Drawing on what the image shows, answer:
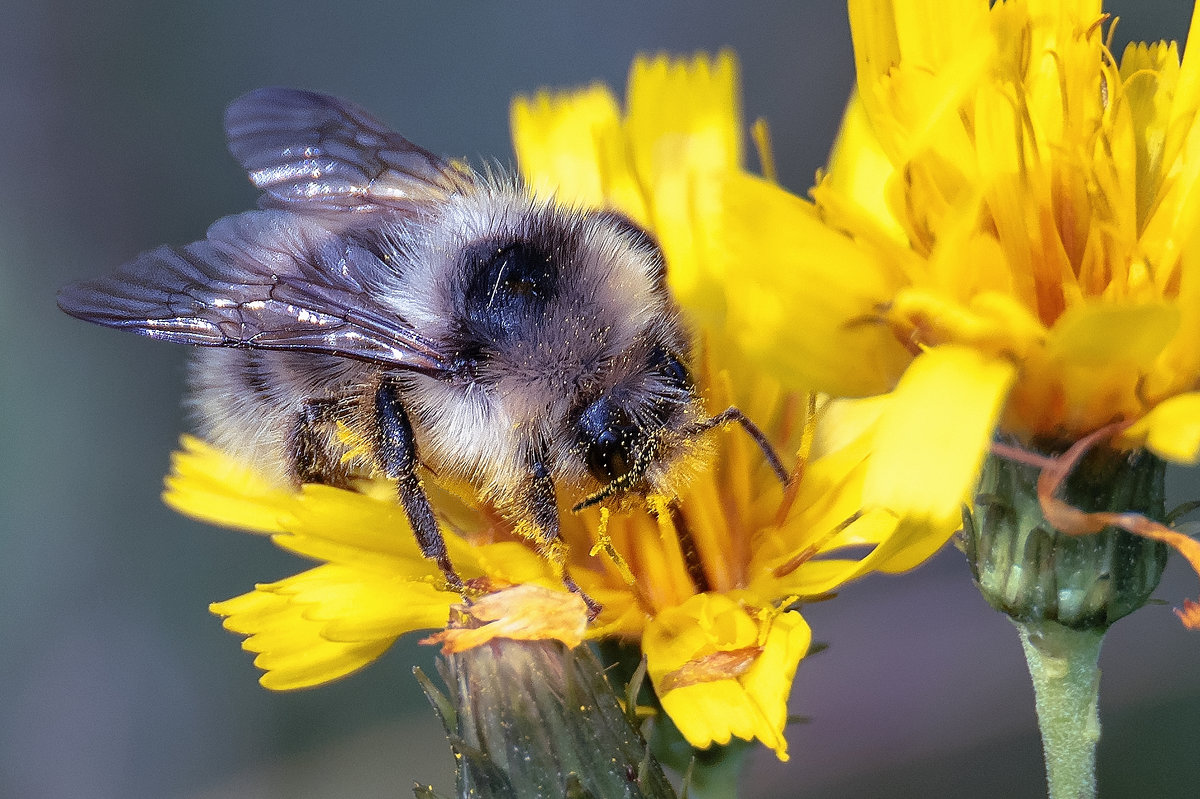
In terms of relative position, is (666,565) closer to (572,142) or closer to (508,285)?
(508,285)

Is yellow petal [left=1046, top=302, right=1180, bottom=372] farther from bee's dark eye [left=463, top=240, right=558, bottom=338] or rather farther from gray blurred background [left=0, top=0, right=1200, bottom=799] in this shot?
gray blurred background [left=0, top=0, right=1200, bottom=799]

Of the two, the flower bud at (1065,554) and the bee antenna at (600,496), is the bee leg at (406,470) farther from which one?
the flower bud at (1065,554)

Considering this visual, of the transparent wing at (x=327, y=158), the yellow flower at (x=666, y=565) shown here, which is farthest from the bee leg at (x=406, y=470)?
the transparent wing at (x=327, y=158)

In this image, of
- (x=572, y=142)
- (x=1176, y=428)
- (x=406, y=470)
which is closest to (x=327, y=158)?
(x=572, y=142)

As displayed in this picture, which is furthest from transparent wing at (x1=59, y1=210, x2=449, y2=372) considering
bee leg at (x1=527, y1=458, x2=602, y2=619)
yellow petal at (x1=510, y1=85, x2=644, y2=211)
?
yellow petal at (x1=510, y1=85, x2=644, y2=211)

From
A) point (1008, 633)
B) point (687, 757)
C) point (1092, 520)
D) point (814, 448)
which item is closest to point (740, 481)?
point (814, 448)

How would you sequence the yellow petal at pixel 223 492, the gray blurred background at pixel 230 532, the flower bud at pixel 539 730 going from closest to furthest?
the flower bud at pixel 539 730 → the yellow petal at pixel 223 492 → the gray blurred background at pixel 230 532
